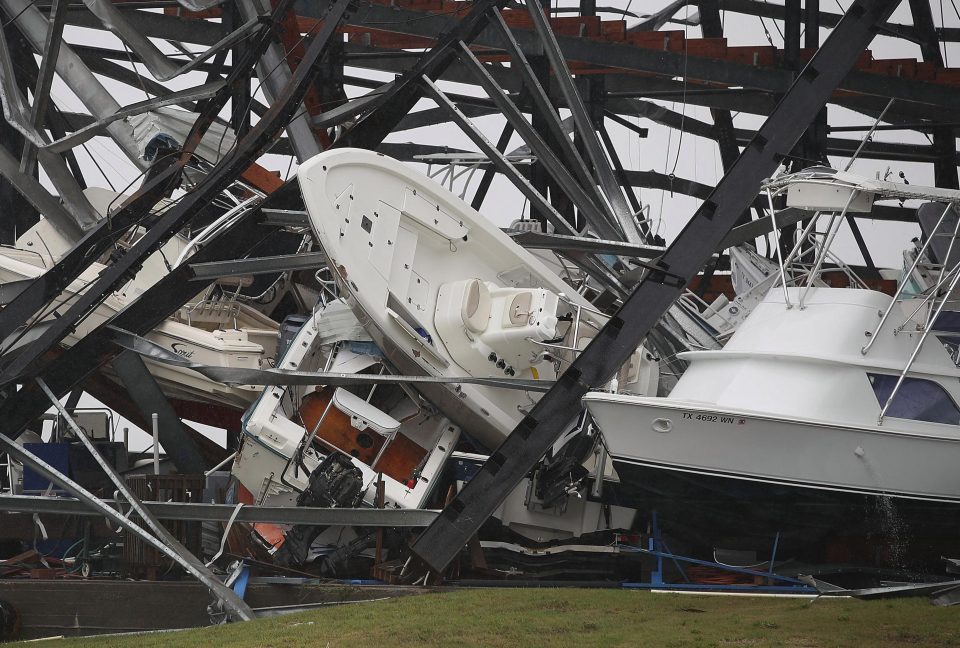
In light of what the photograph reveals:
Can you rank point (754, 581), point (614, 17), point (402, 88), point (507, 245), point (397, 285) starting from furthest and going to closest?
point (614, 17) < point (402, 88) < point (507, 245) < point (397, 285) < point (754, 581)

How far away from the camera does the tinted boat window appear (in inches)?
348

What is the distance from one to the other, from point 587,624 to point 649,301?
289 cm

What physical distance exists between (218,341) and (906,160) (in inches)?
493

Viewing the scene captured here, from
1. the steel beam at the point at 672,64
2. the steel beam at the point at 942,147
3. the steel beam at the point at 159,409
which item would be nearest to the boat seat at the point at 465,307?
the steel beam at the point at 159,409

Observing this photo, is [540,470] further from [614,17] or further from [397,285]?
[614,17]

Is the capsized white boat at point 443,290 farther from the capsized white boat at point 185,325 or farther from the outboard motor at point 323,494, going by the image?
the capsized white boat at point 185,325

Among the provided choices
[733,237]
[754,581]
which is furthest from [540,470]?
[733,237]

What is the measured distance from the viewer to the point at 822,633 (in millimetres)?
6285

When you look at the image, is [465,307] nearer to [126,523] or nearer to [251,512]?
[251,512]

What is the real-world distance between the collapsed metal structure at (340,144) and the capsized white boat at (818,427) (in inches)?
27.0

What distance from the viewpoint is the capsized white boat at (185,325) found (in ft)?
35.9

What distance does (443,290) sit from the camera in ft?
33.8

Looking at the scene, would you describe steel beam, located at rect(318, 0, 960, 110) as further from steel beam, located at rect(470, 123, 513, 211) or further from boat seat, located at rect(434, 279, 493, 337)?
boat seat, located at rect(434, 279, 493, 337)

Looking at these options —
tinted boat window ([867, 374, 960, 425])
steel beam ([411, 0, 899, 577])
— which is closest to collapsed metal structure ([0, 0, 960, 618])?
steel beam ([411, 0, 899, 577])
